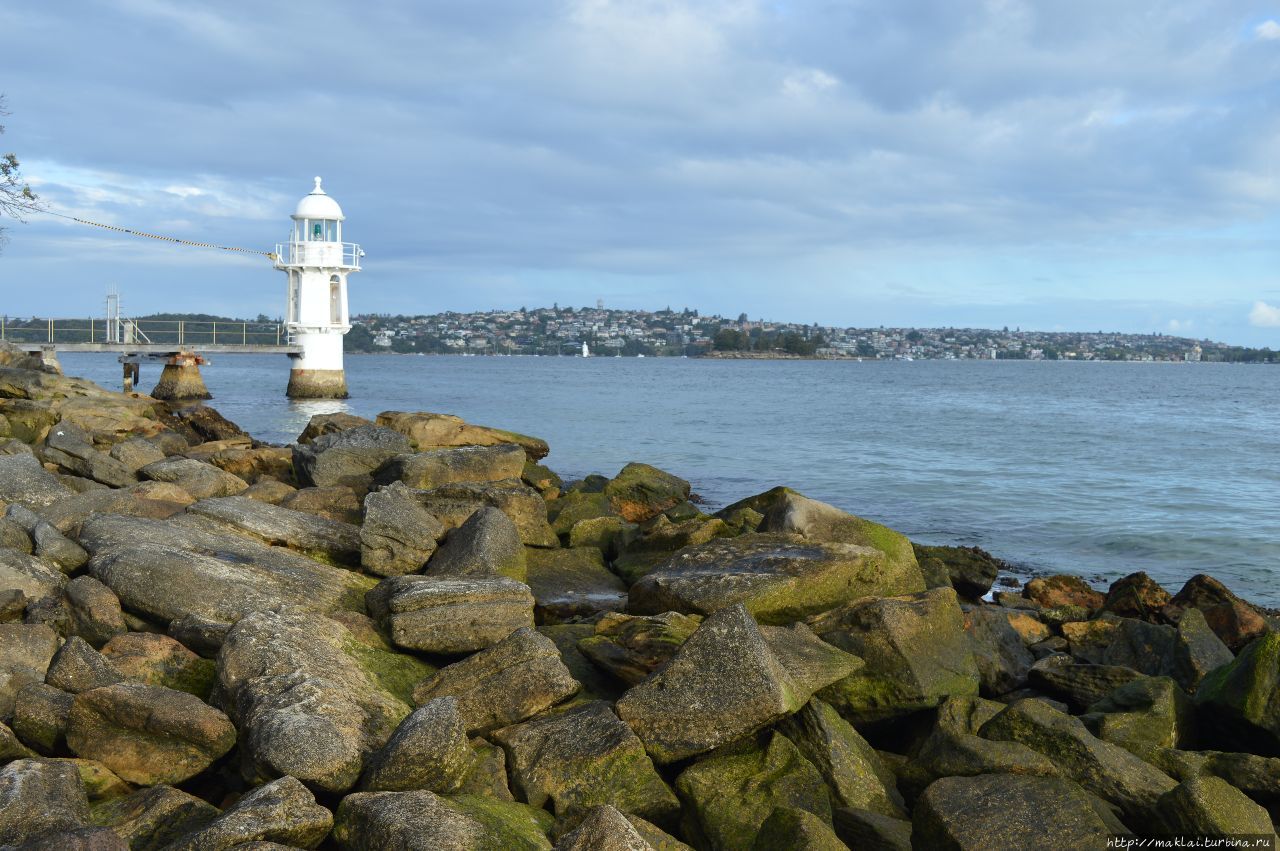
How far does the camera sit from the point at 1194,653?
29.4 feet

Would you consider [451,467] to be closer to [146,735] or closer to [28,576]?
[28,576]

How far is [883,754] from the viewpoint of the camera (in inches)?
276

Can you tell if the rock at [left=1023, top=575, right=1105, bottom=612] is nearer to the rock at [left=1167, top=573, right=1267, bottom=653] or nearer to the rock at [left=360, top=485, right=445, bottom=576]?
the rock at [left=1167, top=573, right=1267, bottom=653]

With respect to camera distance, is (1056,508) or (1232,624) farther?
(1056,508)

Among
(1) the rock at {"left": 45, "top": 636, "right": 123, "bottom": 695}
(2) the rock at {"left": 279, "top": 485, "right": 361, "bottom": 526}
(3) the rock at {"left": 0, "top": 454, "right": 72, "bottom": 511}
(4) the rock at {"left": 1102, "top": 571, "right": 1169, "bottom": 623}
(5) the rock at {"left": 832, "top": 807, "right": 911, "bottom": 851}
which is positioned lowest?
(4) the rock at {"left": 1102, "top": 571, "right": 1169, "bottom": 623}

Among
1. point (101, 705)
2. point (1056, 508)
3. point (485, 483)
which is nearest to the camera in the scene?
point (101, 705)

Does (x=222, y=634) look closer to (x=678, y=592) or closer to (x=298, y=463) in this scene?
Answer: (x=678, y=592)

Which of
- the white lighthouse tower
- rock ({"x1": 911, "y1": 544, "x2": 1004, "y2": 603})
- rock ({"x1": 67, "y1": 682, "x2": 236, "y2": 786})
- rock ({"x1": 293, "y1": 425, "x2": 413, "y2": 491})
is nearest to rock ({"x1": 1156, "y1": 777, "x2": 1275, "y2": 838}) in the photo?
rock ({"x1": 67, "y1": 682, "x2": 236, "y2": 786})

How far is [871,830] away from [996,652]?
390cm

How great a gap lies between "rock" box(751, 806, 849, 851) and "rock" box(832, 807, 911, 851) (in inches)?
13.1

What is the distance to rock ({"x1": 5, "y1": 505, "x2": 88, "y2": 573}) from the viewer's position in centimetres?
852

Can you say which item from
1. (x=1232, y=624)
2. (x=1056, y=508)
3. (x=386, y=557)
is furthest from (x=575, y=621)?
(x=1056, y=508)

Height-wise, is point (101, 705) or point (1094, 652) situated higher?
point (101, 705)

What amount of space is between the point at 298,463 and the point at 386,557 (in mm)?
5769
